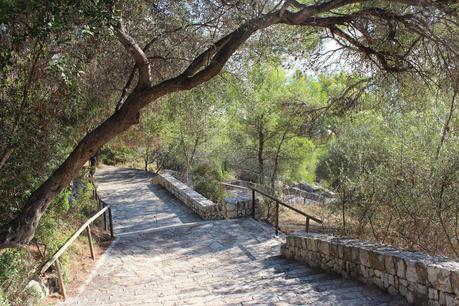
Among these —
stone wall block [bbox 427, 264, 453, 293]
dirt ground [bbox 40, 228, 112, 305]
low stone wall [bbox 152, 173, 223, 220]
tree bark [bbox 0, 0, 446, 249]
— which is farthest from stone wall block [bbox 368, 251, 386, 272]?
low stone wall [bbox 152, 173, 223, 220]

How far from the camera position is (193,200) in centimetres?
1280

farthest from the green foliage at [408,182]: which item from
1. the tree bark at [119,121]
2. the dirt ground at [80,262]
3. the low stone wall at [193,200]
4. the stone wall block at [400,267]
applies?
the dirt ground at [80,262]

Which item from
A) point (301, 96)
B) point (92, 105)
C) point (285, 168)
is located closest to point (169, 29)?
point (92, 105)

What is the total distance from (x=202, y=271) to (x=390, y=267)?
3.69 m

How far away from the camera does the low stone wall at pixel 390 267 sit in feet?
14.1

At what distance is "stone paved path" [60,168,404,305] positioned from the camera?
5.59m

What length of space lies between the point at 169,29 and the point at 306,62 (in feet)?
11.3

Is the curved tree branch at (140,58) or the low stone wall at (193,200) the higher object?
the curved tree branch at (140,58)

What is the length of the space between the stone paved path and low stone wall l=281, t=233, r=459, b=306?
0.17 m

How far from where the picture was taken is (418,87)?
8.30 meters

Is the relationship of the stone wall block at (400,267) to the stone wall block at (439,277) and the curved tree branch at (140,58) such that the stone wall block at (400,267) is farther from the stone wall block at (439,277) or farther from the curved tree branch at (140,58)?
the curved tree branch at (140,58)

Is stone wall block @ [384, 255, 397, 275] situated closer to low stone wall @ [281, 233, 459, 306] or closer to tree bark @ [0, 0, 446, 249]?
low stone wall @ [281, 233, 459, 306]

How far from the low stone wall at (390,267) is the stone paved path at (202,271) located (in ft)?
0.57

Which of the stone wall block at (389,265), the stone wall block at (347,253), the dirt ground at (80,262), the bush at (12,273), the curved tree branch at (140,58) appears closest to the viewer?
the stone wall block at (389,265)
